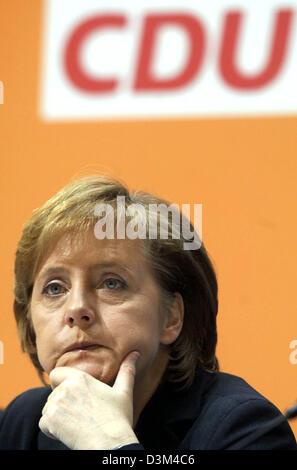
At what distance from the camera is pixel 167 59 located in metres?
2.04

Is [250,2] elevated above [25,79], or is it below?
above

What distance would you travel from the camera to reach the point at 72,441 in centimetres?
127

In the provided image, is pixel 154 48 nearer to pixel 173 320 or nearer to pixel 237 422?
pixel 173 320

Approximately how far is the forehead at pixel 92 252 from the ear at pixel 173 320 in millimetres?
111

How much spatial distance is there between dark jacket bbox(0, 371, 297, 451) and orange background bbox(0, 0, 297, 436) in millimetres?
239

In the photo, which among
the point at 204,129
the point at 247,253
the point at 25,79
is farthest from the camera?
the point at 25,79

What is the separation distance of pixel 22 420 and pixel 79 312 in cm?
44

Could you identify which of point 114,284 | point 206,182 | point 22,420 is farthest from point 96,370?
point 206,182

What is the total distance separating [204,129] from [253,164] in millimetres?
182

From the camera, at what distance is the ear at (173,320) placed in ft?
5.10

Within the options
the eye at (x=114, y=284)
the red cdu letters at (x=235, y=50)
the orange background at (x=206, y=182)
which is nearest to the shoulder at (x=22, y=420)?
the orange background at (x=206, y=182)
